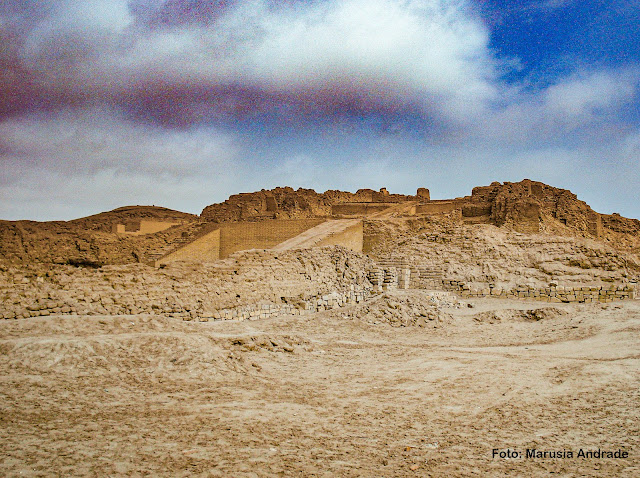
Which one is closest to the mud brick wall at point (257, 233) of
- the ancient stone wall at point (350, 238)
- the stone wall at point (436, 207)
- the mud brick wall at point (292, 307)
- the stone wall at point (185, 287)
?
the ancient stone wall at point (350, 238)

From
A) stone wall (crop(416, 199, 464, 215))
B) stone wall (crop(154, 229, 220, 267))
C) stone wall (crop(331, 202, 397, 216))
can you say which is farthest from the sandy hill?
stone wall (crop(331, 202, 397, 216))

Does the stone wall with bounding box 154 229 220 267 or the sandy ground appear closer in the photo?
the sandy ground

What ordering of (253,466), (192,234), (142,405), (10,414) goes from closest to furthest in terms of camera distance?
(253,466) < (10,414) < (142,405) < (192,234)

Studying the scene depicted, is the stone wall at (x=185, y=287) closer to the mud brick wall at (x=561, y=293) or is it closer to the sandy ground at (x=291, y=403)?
the sandy ground at (x=291, y=403)

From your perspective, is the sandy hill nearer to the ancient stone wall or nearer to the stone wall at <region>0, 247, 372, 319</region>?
the ancient stone wall

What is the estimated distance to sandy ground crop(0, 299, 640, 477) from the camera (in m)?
3.54

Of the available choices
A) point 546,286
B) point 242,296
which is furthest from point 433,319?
point 546,286

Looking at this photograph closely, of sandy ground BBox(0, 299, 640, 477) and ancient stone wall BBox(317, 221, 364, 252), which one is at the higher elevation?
ancient stone wall BBox(317, 221, 364, 252)

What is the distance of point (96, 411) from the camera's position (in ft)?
14.8

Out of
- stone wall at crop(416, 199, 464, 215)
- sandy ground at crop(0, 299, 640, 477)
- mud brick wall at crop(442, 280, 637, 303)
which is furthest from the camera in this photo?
stone wall at crop(416, 199, 464, 215)

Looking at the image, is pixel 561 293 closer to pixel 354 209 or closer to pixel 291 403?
pixel 291 403

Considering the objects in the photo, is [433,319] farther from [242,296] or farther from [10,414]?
[10,414]

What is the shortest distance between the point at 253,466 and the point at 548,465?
2.17 m

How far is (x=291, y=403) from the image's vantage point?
16.6 feet
